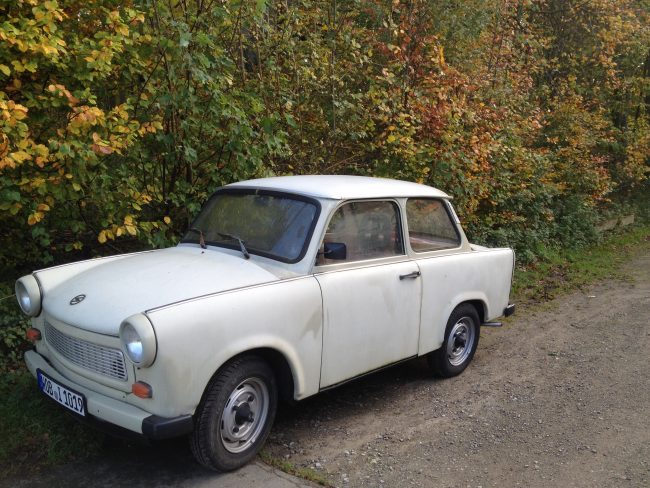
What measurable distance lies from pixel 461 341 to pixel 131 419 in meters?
3.13

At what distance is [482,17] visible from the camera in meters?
9.10

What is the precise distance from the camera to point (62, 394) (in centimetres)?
337

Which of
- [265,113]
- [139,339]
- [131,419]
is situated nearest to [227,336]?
[139,339]

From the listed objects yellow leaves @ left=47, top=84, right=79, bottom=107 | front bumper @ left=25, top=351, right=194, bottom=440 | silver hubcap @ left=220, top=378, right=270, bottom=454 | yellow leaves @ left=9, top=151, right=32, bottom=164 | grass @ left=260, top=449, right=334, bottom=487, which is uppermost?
yellow leaves @ left=47, top=84, right=79, bottom=107

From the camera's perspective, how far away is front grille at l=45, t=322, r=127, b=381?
123 inches

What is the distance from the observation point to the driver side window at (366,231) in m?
4.08

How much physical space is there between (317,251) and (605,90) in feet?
41.1

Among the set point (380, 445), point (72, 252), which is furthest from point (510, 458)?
point (72, 252)

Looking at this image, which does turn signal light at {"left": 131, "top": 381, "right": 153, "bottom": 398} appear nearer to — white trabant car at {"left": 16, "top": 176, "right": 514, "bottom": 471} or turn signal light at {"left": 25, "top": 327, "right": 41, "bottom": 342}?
white trabant car at {"left": 16, "top": 176, "right": 514, "bottom": 471}

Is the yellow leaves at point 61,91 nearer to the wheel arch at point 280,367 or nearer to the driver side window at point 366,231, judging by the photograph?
the driver side window at point 366,231

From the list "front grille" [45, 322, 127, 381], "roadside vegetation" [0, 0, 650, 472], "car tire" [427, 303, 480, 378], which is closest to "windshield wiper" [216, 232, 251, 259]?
"roadside vegetation" [0, 0, 650, 472]

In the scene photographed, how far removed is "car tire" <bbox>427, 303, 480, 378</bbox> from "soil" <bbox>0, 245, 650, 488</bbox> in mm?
119

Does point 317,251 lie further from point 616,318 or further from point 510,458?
point 616,318

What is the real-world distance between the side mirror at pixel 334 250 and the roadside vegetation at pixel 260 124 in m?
1.84
